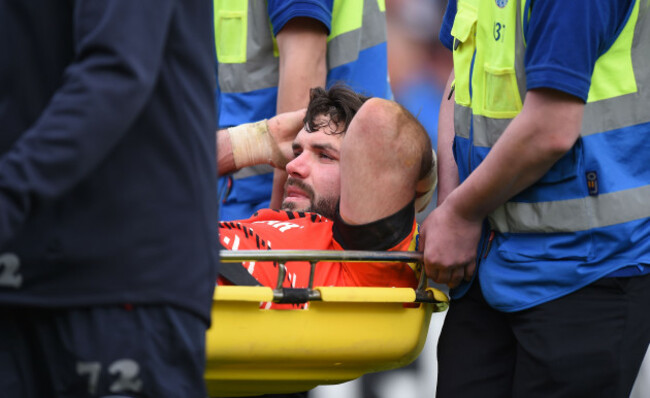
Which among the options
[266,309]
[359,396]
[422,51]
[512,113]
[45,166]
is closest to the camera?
[45,166]

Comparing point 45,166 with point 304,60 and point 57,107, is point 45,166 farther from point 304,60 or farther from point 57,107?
point 304,60

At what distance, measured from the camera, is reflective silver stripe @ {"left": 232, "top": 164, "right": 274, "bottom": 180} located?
3275mm

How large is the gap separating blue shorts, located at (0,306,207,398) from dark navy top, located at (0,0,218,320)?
1.2 inches

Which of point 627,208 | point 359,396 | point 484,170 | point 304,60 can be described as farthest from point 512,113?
point 359,396

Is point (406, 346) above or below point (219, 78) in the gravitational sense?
below

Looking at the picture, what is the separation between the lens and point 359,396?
3.62m

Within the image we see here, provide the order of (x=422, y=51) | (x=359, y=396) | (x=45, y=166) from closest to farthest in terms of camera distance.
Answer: (x=45, y=166) → (x=359, y=396) → (x=422, y=51)

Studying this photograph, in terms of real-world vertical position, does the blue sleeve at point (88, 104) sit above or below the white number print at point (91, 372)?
above

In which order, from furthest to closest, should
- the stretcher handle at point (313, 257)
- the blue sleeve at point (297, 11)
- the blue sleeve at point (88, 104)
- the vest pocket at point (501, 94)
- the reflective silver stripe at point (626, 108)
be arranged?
1. the blue sleeve at point (297, 11)
2. the stretcher handle at point (313, 257)
3. the vest pocket at point (501, 94)
4. the reflective silver stripe at point (626, 108)
5. the blue sleeve at point (88, 104)

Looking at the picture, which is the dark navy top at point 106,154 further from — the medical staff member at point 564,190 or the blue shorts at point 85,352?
the medical staff member at point 564,190

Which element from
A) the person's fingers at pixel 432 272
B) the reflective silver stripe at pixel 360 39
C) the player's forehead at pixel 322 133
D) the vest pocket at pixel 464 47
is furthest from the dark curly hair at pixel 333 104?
the person's fingers at pixel 432 272

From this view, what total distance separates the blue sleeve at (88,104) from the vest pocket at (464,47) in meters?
1.14

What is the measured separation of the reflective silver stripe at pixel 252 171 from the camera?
328 centimetres

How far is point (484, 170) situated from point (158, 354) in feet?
3.20
